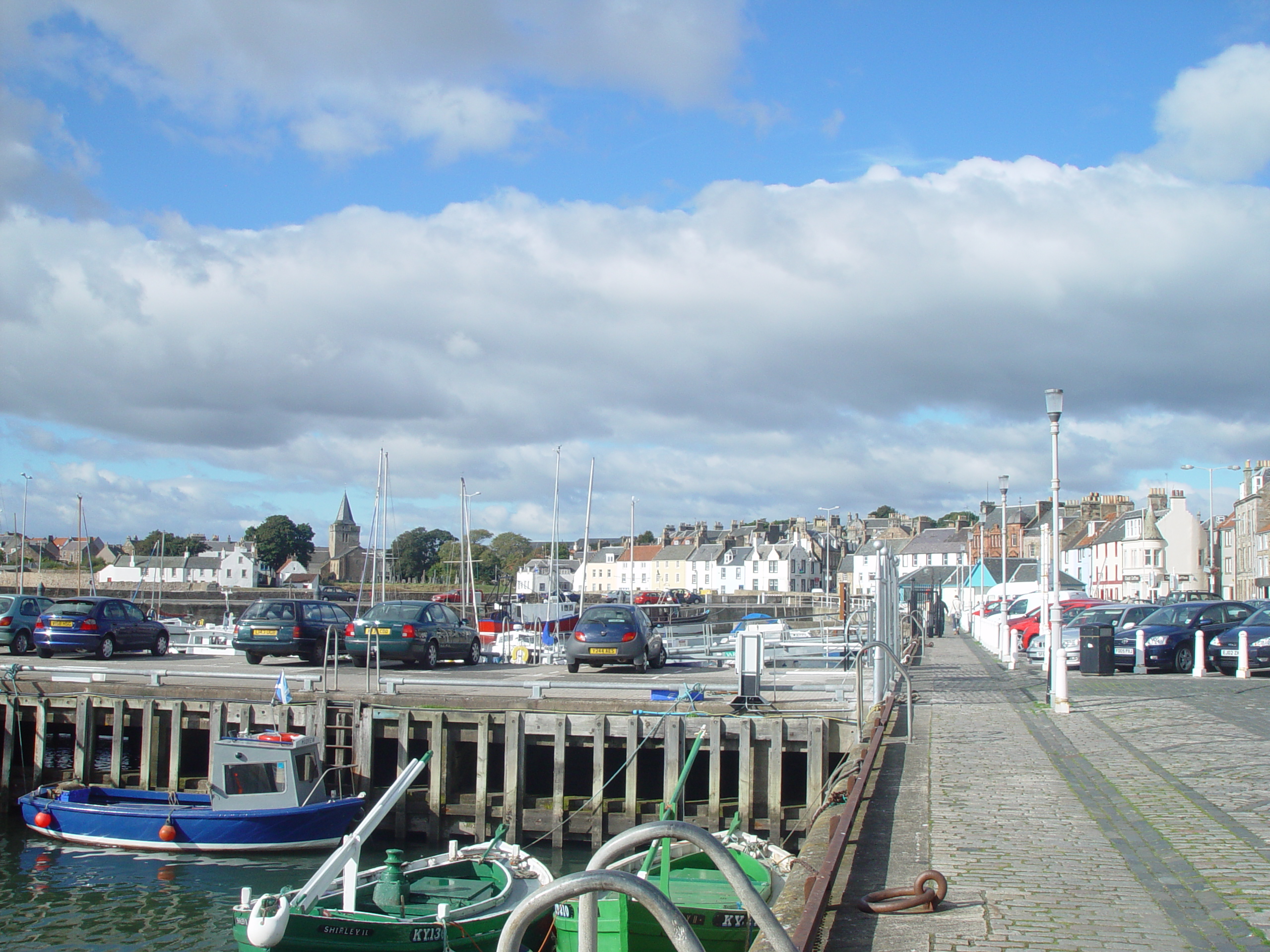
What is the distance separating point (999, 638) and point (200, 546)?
163711 mm

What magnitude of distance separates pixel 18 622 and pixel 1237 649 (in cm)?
3046

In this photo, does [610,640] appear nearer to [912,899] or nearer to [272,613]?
[272,613]

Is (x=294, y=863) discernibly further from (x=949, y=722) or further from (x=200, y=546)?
(x=200, y=546)

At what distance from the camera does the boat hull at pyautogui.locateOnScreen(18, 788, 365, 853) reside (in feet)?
51.0

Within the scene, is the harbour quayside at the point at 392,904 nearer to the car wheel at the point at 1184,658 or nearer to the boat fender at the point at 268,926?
the boat fender at the point at 268,926

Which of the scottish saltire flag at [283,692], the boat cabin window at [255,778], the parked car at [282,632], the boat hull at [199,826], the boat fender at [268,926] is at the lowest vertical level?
the boat hull at [199,826]

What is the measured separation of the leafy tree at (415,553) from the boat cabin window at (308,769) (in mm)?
141005

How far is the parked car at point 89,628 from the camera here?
26031 mm

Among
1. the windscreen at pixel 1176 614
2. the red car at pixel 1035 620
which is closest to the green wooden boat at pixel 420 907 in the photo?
the red car at pixel 1035 620

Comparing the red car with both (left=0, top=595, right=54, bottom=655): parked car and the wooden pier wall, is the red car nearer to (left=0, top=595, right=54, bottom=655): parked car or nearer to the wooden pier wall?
the wooden pier wall

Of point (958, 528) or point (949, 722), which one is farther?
point (958, 528)

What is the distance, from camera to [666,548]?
152 meters

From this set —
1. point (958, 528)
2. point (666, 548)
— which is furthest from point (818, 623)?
point (666, 548)

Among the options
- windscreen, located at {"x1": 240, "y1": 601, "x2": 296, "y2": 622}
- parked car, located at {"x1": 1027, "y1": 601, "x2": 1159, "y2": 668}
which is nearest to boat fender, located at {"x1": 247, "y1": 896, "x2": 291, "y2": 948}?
windscreen, located at {"x1": 240, "y1": 601, "x2": 296, "y2": 622}
